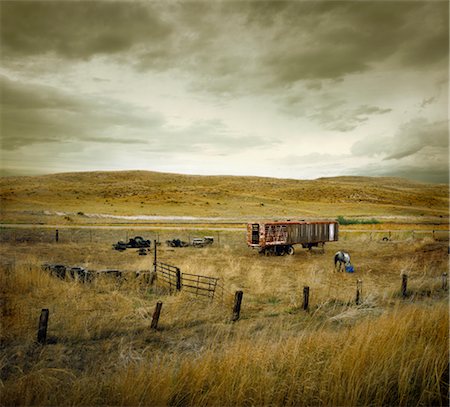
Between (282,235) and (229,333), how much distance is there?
18630 mm

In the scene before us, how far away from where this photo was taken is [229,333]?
7969 mm

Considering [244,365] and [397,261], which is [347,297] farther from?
[397,261]

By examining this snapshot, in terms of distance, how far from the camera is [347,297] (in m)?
12.4

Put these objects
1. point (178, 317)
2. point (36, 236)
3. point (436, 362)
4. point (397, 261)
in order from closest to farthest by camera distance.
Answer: point (436, 362) < point (178, 317) < point (397, 261) < point (36, 236)

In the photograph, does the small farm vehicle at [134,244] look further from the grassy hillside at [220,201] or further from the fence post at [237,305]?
the grassy hillside at [220,201]

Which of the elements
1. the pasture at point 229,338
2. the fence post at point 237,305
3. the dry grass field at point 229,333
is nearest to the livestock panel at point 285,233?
the dry grass field at point 229,333

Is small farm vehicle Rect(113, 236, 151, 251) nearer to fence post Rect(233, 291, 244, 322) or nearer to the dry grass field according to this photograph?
the dry grass field

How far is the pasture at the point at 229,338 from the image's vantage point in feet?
12.7

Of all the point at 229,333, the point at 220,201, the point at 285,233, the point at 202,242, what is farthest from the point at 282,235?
the point at 220,201

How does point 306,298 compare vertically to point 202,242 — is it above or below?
above

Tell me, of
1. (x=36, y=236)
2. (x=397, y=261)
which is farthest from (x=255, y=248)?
(x=36, y=236)

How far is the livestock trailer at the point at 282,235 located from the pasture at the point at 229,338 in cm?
217

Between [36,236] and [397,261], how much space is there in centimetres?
3078

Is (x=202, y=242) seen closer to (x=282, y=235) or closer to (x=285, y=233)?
(x=282, y=235)
